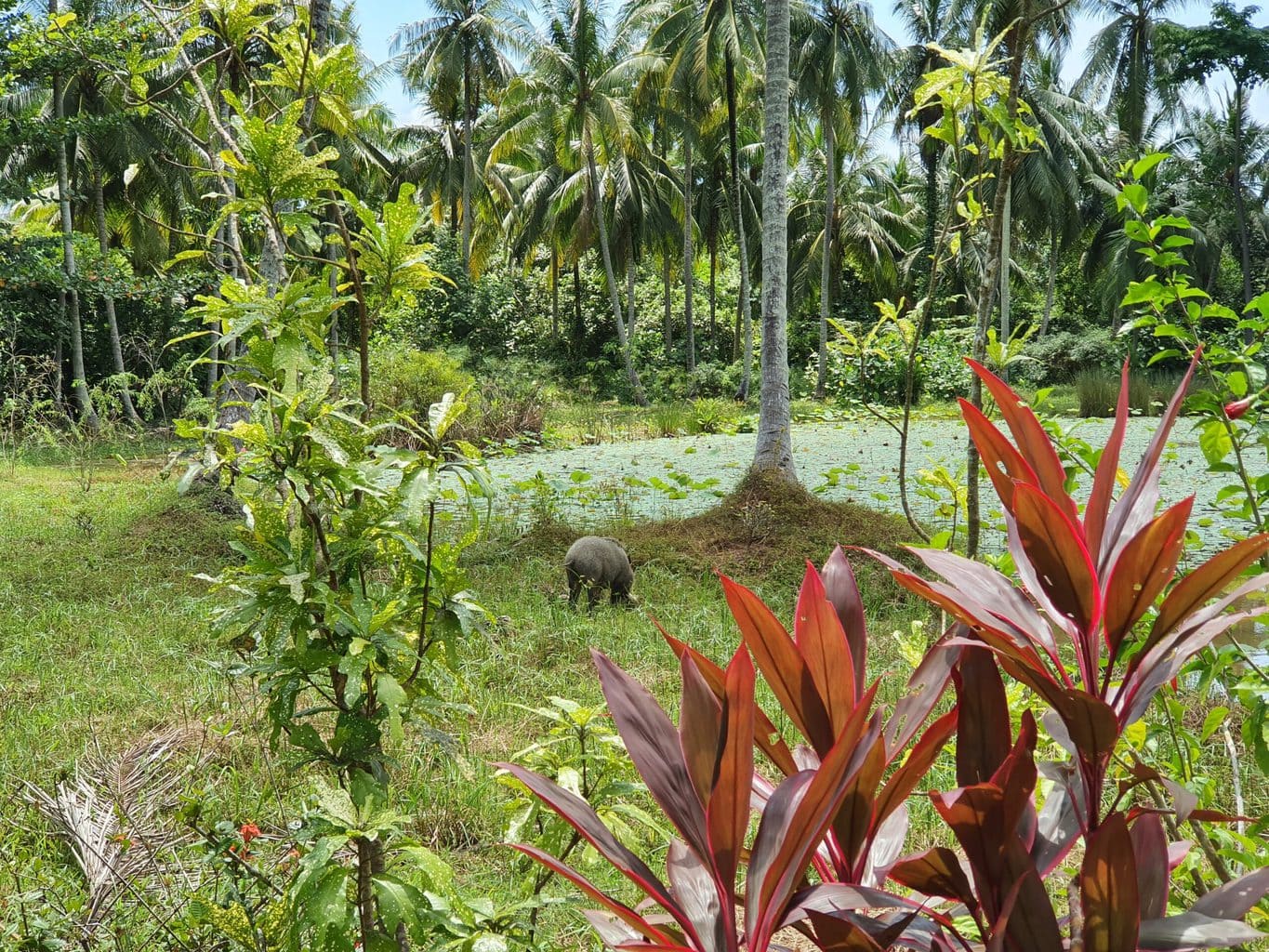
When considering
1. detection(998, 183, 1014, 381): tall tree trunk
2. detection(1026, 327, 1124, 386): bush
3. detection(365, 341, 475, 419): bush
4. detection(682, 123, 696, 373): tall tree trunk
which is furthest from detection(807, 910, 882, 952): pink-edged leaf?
detection(1026, 327, 1124, 386): bush

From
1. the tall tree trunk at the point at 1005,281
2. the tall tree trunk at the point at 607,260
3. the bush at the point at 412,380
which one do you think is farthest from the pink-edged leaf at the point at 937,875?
the tall tree trunk at the point at 607,260

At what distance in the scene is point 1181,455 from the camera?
8.79 metres

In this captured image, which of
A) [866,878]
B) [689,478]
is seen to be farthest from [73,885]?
[689,478]

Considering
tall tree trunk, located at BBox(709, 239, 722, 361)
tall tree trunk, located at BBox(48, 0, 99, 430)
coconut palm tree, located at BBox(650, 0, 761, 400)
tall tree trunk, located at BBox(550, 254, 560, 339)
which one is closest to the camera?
tall tree trunk, located at BBox(48, 0, 99, 430)

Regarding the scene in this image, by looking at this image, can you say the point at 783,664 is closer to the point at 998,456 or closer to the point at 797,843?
the point at 797,843

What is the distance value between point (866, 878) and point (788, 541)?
5149 mm

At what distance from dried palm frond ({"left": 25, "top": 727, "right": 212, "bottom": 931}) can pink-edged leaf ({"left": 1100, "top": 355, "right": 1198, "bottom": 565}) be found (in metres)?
1.46

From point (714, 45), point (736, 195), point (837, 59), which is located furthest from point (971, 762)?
point (837, 59)

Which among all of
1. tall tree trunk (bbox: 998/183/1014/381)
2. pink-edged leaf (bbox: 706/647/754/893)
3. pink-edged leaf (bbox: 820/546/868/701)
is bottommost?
pink-edged leaf (bbox: 706/647/754/893)

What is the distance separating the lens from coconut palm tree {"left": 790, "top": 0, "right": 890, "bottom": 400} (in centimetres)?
1758

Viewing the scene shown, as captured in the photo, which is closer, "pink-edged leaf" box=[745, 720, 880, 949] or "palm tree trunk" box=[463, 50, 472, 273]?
"pink-edged leaf" box=[745, 720, 880, 949]

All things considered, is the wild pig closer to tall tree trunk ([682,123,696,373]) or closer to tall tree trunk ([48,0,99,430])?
tall tree trunk ([48,0,99,430])

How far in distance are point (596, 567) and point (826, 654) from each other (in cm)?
399

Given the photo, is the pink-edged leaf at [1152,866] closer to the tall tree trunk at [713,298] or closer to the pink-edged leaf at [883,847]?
the pink-edged leaf at [883,847]
